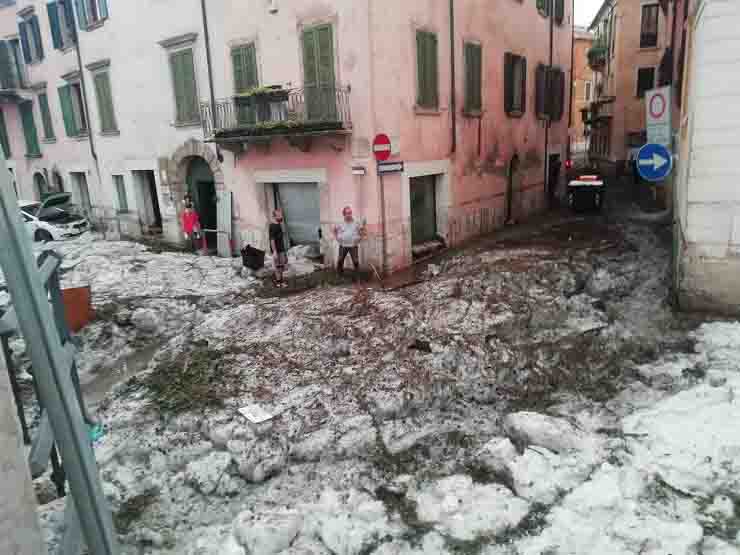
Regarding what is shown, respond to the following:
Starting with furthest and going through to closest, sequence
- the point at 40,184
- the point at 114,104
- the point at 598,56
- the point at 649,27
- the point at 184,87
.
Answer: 1. the point at 598,56
2. the point at 649,27
3. the point at 40,184
4. the point at 114,104
5. the point at 184,87

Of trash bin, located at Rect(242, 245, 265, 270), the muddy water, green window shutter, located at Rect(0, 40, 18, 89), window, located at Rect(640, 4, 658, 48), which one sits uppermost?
window, located at Rect(640, 4, 658, 48)

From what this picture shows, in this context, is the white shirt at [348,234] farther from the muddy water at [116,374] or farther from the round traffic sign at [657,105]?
the round traffic sign at [657,105]

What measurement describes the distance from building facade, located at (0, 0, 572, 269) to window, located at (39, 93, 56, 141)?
0.41ft

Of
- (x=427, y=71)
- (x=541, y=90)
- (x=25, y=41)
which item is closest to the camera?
(x=427, y=71)

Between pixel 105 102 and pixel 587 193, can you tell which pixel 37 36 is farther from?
pixel 587 193

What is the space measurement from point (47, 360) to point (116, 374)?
6.81 m

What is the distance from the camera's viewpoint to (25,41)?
22.2m

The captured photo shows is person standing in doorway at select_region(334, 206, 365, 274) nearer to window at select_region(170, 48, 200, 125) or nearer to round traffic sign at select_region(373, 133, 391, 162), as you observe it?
round traffic sign at select_region(373, 133, 391, 162)

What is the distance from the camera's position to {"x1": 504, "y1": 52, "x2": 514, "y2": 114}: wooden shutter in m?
16.5

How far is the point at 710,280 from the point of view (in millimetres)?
7699

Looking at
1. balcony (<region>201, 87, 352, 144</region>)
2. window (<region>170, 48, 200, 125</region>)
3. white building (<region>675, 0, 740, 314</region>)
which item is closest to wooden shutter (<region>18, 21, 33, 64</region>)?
window (<region>170, 48, 200, 125</region>)

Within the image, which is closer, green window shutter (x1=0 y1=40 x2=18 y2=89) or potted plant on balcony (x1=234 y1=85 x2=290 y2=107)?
potted plant on balcony (x1=234 y1=85 x2=290 y2=107)

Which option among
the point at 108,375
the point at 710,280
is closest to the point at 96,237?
the point at 108,375

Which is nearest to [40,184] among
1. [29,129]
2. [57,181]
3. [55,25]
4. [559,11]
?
[57,181]
